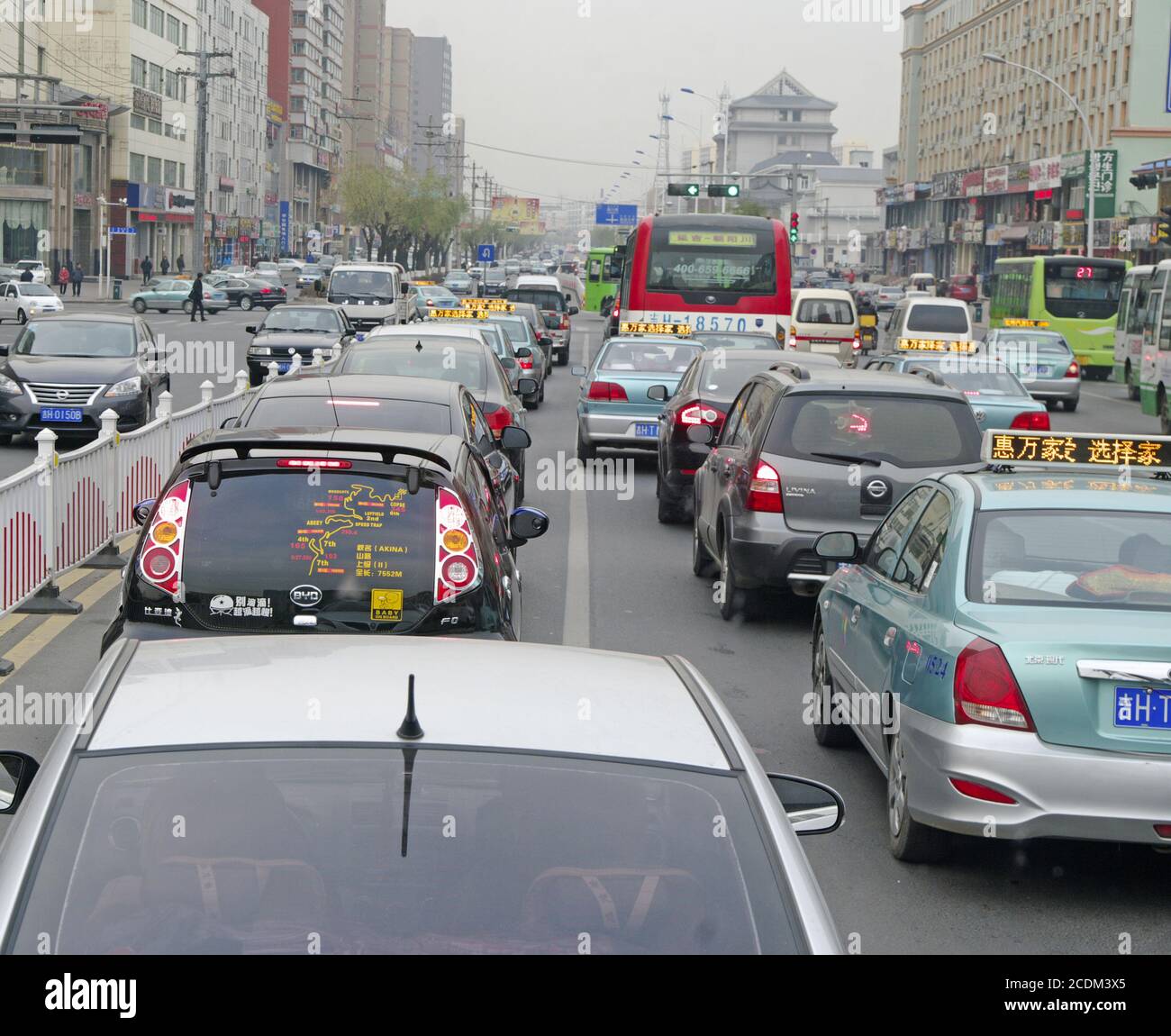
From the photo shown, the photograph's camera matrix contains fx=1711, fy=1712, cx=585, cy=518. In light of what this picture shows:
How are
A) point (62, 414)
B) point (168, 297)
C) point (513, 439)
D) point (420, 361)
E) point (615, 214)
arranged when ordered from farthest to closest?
point (615, 214), point (168, 297), point (62, 414), point (420, 361), point (513, 439)

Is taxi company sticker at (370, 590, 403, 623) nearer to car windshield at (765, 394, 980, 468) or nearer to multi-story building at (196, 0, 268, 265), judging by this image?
car windshield at (765, 394, 980, 468)

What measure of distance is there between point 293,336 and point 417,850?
28.6 metres

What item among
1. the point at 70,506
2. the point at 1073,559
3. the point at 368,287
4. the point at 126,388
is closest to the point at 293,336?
the point at 126,388

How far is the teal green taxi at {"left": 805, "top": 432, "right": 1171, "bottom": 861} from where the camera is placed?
5617 millimetres

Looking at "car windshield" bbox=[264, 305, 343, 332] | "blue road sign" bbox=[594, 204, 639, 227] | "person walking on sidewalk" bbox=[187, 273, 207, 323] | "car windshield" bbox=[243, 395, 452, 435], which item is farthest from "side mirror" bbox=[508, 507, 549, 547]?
"blue road sign" bbox=[594, 204, 639, 227]

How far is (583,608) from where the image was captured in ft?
37.6

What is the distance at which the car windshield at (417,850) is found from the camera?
270 centimetres

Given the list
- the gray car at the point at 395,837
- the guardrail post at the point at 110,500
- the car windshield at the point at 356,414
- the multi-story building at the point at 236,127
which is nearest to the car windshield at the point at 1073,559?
the gray car at the point at 395,837

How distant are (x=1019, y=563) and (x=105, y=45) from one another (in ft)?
300

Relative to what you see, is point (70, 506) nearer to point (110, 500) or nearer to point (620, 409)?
point (110, 500)

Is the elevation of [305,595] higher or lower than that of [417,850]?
lower

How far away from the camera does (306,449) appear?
21.2ft

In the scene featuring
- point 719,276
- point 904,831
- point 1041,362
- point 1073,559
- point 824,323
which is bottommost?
point 904,831

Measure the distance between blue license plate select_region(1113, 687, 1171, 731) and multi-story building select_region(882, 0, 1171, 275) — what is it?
163 ft
